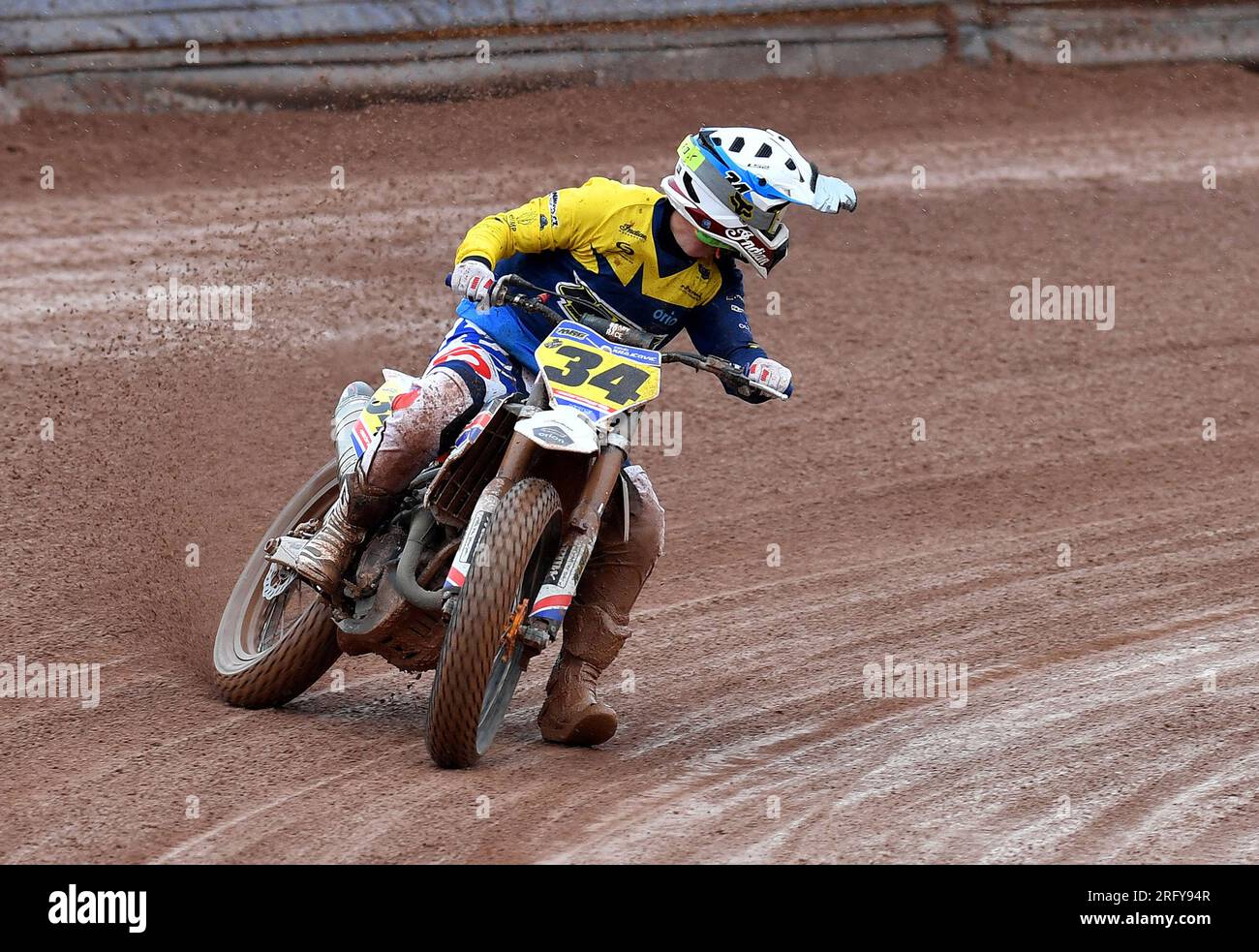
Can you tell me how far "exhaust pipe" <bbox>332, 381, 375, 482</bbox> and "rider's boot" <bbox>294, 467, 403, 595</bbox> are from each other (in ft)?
0.42

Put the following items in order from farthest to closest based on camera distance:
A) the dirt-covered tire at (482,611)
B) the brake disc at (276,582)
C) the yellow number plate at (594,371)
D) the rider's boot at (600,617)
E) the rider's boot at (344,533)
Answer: the brake disc at (276,582), the rider's boot at (600,617), the rider's boot at (344,533), the yellow number plate at (594,371), the dirt-covered tire at (482,611)

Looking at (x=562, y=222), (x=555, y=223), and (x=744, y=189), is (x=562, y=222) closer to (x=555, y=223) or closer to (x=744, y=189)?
(x=555, y=223)

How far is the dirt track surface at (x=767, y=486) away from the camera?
528cm

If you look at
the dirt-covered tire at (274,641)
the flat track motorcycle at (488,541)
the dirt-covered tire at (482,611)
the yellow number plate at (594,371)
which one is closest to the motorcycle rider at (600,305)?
the flat track motorcycle at (488,541)

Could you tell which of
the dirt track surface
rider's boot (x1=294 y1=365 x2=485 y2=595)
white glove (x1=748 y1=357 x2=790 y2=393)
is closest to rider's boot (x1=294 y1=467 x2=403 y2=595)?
rider's boot (x1=294 y1=365 x2=485 y2=595)

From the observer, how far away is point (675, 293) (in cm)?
617

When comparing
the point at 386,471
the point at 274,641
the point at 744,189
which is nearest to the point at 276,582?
the point at 274,641

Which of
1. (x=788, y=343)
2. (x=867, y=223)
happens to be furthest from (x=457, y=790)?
(x=867, y=223)

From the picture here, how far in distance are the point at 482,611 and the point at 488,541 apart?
0.22 m

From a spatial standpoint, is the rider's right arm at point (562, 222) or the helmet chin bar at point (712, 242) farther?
the rider's right arm at point (562, 222)

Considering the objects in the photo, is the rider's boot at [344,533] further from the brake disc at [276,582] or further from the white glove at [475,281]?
the white glove at [475,281]

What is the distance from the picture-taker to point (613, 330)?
5.89 m

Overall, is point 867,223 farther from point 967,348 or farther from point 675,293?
point 675,293

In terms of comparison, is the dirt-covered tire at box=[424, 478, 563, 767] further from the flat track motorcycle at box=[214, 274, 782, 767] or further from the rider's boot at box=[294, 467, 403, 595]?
the rider's boot at box=[294, 467, 403, 595]
